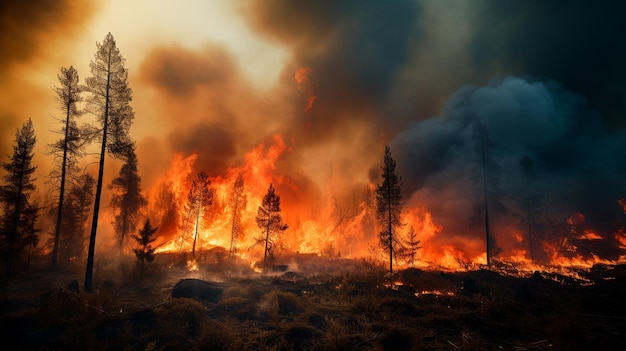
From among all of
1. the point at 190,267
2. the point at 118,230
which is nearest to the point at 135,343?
the point at 190,267

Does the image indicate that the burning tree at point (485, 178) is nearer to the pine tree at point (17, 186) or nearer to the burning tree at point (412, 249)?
the burning tree at point (412, 249)

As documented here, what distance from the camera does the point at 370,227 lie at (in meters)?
68.8

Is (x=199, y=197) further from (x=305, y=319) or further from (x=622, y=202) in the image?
(x=622, y=202)

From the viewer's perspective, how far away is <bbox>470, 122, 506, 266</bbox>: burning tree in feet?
134

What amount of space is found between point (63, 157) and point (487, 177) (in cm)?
5260

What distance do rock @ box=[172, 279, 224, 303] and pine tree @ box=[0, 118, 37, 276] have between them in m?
20.2

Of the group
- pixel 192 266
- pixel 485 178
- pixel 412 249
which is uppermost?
pixel 485 178

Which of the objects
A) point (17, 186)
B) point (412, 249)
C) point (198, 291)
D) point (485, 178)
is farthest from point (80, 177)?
point (485, 178)

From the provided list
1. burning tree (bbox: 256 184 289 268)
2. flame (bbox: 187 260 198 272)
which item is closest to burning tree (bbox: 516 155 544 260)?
burning tree (bbox: 256 184 289 268)

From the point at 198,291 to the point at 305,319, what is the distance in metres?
7.43

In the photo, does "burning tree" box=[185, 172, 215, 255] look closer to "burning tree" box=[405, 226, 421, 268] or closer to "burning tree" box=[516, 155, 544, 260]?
"burning tree" box=[405, 226, 421, 268]

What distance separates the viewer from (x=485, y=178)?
1603 inches

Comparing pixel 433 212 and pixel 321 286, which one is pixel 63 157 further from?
pixel 433 212

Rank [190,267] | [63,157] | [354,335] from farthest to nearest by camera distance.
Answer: [190,267] < [63,157] < [354,335]
